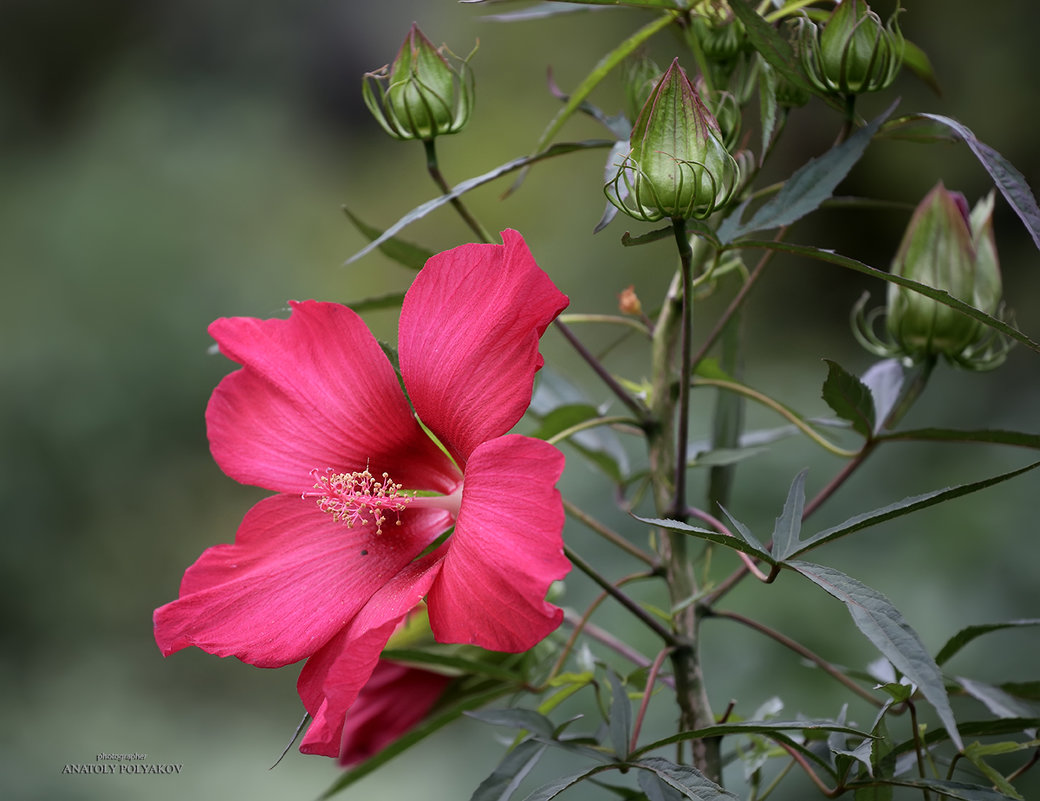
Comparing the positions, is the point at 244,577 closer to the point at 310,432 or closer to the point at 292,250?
the point at 310,432

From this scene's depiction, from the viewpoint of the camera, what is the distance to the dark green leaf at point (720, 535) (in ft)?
0.99

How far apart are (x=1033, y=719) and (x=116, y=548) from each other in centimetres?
215

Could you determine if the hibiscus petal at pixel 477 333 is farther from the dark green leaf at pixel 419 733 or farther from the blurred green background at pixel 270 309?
the blurred green background at pixel 270 309

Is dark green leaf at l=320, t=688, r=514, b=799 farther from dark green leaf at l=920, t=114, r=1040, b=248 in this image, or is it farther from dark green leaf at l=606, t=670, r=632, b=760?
dark green leaf at l=920, t=114, r=1040, b=248

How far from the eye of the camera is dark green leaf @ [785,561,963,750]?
295 mm

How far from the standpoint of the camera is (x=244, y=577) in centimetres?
39

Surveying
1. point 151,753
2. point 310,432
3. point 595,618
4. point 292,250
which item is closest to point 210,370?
point 292,250

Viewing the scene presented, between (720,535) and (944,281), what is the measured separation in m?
0.21

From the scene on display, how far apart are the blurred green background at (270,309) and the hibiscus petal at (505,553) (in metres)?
0.58

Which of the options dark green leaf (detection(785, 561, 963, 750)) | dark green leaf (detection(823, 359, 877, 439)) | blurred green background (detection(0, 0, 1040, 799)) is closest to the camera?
dark green leaf (detection(785, 561, 963, 750))

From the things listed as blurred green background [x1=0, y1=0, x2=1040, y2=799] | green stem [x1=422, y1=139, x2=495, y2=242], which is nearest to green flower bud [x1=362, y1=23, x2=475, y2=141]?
green stem [x1=422, y1=139, x2=495, y2=242]

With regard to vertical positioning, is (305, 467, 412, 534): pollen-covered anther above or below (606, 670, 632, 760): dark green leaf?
above

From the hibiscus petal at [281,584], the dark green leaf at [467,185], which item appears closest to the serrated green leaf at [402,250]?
the dark green leaf at [467,185]

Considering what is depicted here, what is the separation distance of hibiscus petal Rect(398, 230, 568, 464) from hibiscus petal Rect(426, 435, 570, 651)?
2 cm
